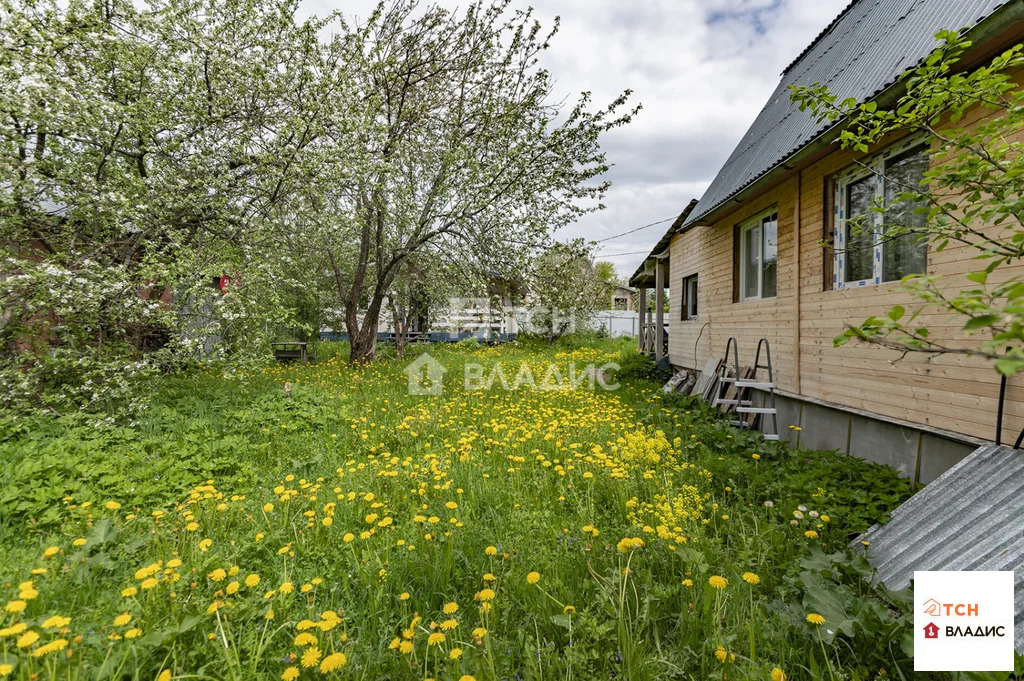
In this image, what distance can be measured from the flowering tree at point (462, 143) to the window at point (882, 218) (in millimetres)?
4836

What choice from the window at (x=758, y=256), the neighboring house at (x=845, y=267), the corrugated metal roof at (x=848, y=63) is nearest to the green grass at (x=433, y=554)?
the neighboring house at (x=845, y=267)

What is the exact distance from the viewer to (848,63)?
525cm

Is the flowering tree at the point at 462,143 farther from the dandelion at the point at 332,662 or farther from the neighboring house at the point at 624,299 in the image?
the neighboring house at the point at 624,299

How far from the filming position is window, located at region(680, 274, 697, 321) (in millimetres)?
10117

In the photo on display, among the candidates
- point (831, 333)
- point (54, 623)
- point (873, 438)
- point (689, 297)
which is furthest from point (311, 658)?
point (689, 297)

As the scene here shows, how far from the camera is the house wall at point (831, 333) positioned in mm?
3363

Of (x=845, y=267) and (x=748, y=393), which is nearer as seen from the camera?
(x=845, y=267)

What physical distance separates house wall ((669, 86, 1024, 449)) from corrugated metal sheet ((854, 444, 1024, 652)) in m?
0.41

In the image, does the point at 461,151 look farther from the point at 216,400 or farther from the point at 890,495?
the point at 890,495

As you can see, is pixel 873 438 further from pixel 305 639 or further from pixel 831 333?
pixel 305 639

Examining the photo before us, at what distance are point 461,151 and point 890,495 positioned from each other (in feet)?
24.8

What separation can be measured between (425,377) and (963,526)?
8.29 m

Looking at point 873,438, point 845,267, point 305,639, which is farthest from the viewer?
point 845,267

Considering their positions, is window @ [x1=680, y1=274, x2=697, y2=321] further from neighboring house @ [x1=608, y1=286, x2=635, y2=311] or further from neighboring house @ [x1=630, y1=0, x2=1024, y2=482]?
Answer: neighboring house @ [x1=608, y1=286, x2=635, y2=311]
